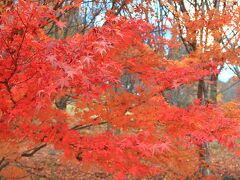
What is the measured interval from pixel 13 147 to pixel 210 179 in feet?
22.1

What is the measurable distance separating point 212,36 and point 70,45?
19.9ft

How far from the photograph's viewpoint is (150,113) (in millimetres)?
A: 6660

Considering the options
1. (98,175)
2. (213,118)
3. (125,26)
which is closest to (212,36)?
(213,118)

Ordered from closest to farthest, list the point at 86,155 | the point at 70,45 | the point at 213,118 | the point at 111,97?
the point at 70,45, the point at 86,155, the point at 213,118, the point at 111,97

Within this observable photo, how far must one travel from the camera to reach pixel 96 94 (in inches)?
208

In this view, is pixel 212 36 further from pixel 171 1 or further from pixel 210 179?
pixel 210 179

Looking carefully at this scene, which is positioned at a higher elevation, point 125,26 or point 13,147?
point 125,26

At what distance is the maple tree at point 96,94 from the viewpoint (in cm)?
443

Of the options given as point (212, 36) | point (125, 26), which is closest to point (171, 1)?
point (212, 36)

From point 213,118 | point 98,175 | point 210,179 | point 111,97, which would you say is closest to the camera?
point 213,118

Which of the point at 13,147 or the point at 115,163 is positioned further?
the point at 13,147

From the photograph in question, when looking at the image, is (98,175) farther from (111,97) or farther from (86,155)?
(86,155)

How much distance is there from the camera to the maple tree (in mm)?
4426

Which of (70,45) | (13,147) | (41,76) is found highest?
(70,45)
